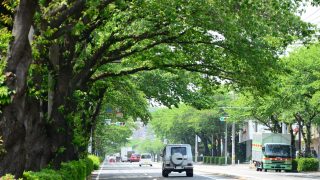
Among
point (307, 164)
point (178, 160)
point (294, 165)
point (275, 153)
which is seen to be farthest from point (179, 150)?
point (294, 165)

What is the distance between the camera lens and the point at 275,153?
52.6 metres

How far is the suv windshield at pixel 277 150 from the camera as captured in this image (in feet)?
172

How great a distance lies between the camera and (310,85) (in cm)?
4188

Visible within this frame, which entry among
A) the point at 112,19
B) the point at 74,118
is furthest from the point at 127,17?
the point at 74,118

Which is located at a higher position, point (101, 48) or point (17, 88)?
point (101, 48)

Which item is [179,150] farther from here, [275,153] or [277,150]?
[277,150]

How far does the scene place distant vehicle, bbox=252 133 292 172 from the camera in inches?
2066

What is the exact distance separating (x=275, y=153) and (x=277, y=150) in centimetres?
36

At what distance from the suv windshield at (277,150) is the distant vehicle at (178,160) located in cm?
1485

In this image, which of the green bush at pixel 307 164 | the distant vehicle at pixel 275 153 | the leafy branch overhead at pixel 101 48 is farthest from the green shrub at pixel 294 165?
the leafy branch overhead at pixel 101 48

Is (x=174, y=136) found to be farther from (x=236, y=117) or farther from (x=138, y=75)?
(x=138, y=75)

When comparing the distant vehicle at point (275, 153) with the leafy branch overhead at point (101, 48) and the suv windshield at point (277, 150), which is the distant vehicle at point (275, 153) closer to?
the suv windshield at point (277, 150)

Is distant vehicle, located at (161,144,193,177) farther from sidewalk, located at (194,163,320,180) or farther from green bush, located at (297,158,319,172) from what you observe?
green bush, located at (297,158,319,172)

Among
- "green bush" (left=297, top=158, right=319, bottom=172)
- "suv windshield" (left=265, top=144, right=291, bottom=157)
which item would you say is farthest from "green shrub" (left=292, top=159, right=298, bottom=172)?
"suv windshield" (left=265, top=144, right=291, bottom=157)
